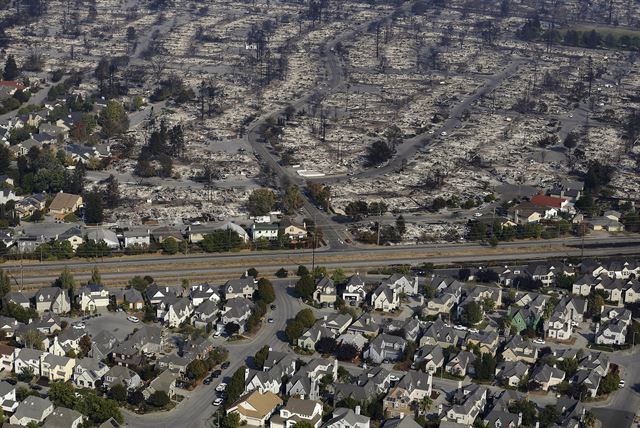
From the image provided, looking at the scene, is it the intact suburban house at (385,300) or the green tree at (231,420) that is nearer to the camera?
the green tree at (231,420)

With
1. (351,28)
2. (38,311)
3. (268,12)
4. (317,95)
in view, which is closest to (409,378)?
(38,311)

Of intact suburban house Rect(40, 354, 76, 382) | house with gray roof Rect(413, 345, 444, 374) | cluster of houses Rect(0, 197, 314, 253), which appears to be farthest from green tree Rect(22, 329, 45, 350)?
house with gray roof Rect(413, 345, 444, 374)

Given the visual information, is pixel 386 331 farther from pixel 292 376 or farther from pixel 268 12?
pixel 268 12

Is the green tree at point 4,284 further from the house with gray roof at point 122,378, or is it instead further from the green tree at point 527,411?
the green tree at point 527,411

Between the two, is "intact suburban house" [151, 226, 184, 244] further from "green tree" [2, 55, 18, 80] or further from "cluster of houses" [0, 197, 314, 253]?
"green tree" [2, 55, 18, 80]

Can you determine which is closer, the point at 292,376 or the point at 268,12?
the point at 292,376

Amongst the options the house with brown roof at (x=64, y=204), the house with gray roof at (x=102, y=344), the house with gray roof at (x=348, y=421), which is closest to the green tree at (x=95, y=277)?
the house with gray roof at (x=102, y=344)

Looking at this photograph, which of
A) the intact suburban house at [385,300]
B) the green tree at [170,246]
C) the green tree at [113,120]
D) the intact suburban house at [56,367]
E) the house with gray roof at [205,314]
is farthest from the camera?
the green tree at [113,120]
